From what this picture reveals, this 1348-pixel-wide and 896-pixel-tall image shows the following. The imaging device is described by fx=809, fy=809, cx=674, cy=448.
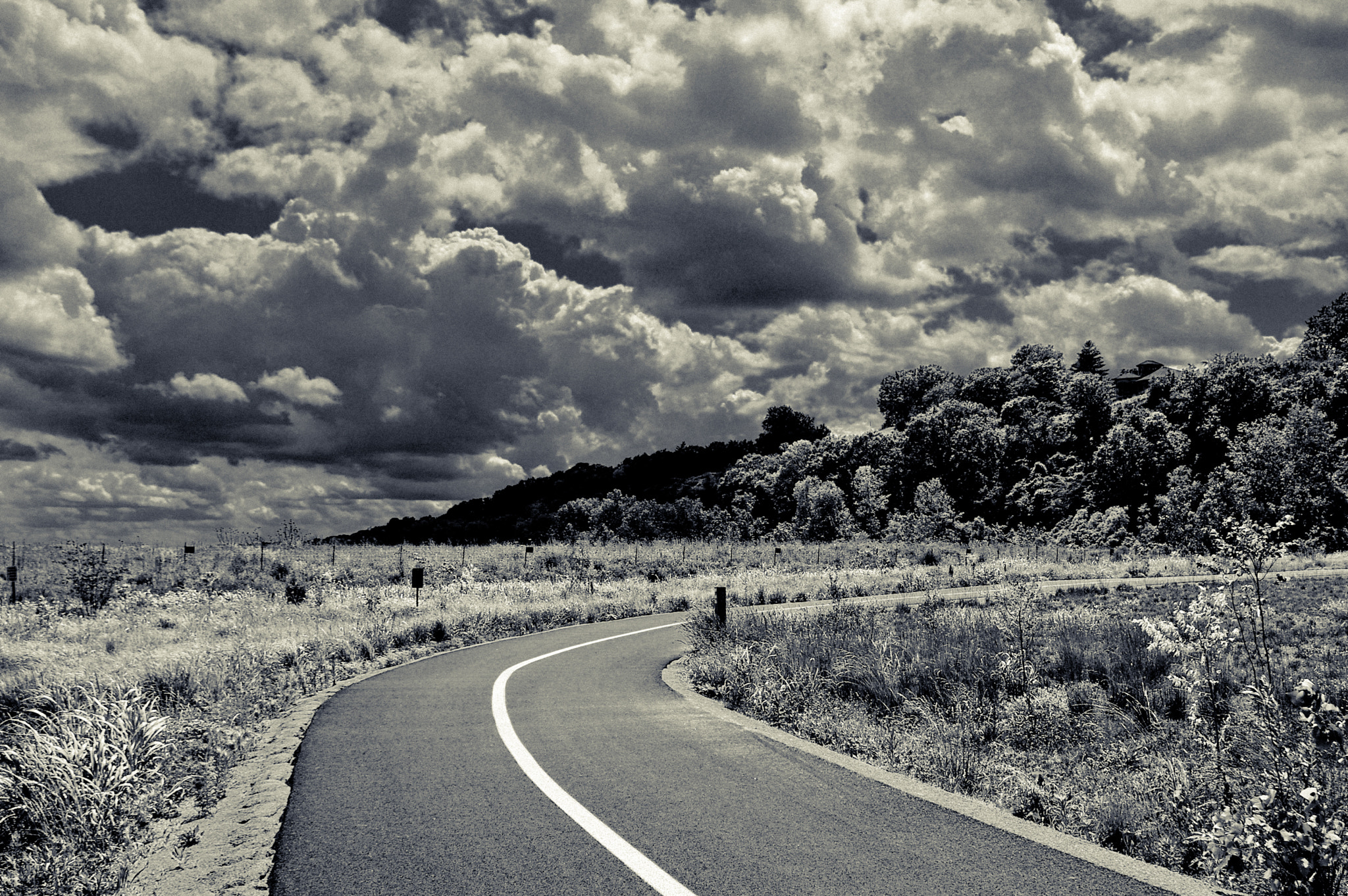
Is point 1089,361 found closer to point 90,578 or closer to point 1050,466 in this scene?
point 1050,466

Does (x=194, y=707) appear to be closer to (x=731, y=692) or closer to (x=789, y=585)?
(x=731, y=692)

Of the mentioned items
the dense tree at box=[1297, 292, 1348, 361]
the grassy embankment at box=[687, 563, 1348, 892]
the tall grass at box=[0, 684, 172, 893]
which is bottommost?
the grassy embankment at box=[687, 563, 1348, 892]

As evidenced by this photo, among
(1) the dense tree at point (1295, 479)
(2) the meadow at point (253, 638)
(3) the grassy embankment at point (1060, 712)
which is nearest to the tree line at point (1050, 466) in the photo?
(1) the dense tree at point (1295, 479)

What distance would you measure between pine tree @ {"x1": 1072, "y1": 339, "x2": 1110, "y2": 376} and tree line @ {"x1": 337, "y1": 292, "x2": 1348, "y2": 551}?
311 mm

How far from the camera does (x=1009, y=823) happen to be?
5219 millimetres

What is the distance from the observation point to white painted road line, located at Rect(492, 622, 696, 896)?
4.30 metres

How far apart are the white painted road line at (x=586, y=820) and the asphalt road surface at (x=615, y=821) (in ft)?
0.07

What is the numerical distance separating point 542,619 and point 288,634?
6001 millimetres

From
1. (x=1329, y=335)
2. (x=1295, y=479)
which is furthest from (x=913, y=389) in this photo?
(x=1295, y=479)

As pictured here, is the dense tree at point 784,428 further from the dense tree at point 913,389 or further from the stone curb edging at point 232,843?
the stone curb edging at point 232,843

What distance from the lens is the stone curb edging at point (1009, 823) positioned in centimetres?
427

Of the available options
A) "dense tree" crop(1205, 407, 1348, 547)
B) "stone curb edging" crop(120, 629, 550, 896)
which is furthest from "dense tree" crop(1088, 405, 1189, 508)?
"stone curb edging" crop(120, 629, 550, 896)

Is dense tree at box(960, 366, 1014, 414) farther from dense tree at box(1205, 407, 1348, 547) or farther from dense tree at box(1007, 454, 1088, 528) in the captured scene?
dense tree at box(1205, 407, 1348, 547)

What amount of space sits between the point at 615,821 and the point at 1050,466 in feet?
338
